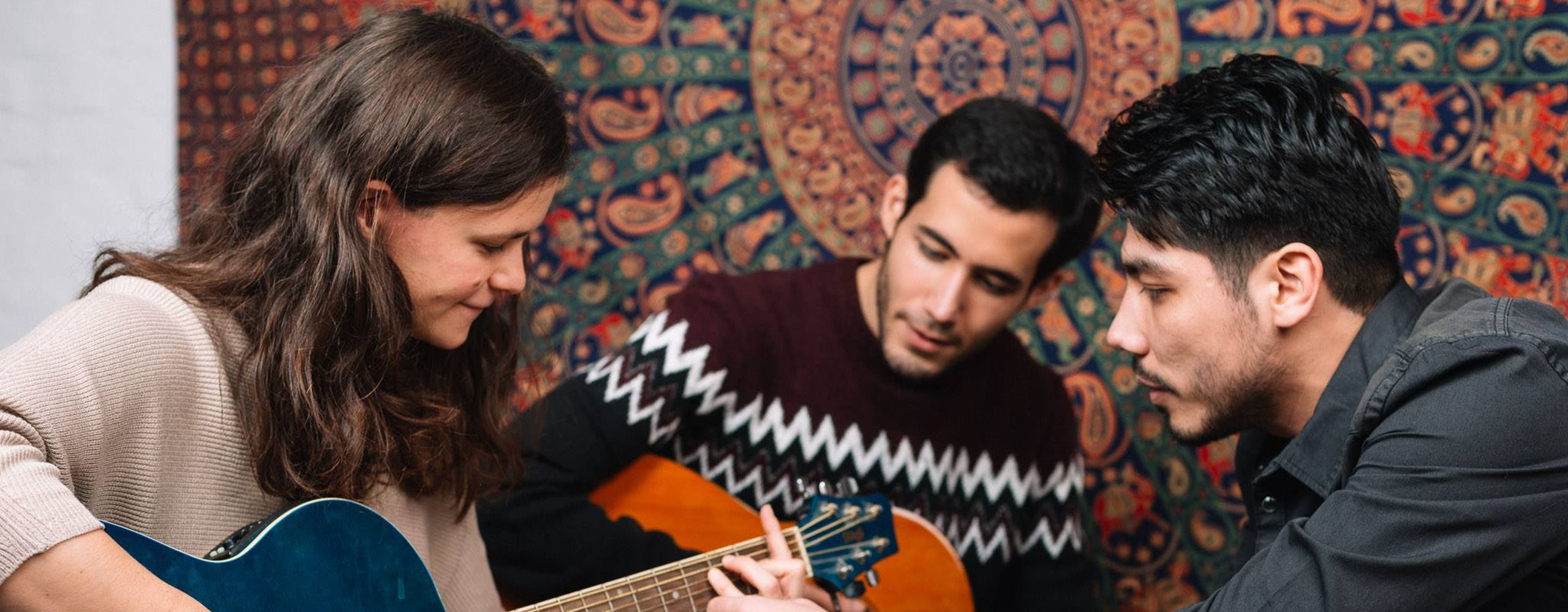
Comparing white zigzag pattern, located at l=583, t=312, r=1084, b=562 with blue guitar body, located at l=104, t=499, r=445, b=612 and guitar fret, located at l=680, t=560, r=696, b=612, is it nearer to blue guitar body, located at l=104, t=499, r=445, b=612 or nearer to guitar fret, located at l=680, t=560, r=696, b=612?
guitar fret, located at l=680, t=560, r=696, b=612

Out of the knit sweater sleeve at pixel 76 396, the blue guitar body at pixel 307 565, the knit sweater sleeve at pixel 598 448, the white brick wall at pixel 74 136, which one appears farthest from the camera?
the white brick wall at pixel 74 136

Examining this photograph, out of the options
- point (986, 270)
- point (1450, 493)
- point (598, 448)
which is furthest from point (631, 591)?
point (1450, 493)

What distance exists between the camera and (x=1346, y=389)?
1513 mm

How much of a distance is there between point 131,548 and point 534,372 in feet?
2.46

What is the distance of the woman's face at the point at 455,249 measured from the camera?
1.37 meters

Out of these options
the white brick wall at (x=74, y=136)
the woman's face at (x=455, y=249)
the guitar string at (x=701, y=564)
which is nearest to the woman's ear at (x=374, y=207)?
the woman's face at (x=455, y=249)

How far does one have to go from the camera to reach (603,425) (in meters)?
2.03

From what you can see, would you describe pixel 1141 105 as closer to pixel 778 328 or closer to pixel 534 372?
pixel 778 328

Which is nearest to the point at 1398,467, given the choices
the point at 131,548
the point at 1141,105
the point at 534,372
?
the point at 1141,105

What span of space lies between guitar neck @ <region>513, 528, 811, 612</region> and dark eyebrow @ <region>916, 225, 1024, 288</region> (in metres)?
0.66

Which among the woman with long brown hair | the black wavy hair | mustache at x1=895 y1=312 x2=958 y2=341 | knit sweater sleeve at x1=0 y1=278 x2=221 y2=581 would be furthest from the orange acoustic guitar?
knit sweater sleeve at x1=0 y1=278 x2=221 y2=581

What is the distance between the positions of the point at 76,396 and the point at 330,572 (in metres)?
0.33

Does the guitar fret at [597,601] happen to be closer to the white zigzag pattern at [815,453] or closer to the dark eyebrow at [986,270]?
the white zigzag pattern at [815,453]

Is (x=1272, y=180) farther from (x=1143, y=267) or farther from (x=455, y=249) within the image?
(x=455, y=249)
